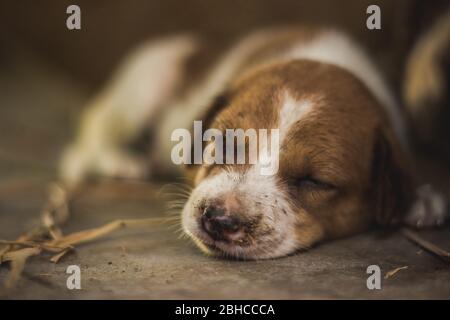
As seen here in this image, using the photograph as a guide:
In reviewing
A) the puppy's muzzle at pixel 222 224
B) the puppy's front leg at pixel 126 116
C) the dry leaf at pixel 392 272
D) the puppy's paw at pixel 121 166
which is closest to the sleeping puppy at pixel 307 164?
the puppy's muzzle at pixel 222 224

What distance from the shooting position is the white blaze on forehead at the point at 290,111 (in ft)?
11.2

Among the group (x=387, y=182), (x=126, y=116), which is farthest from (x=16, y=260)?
(x=126, y=116)

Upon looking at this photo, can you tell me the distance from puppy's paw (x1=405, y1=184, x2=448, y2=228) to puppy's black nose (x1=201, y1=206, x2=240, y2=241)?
141 centimetres

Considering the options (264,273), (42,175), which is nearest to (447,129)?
(264,273)

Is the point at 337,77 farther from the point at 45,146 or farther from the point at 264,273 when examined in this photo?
the point at 45,146

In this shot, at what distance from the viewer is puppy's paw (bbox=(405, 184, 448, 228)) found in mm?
3857

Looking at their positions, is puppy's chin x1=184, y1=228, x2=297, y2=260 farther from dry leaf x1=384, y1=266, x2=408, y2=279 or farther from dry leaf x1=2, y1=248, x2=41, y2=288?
dry leaf x1=2, y1=248, x2=41, y2=288

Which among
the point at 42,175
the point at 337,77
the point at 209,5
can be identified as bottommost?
the point at 42,175

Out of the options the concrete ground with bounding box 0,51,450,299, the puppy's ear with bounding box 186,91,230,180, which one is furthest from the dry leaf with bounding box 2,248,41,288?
the puppy's ear with bounding box 186,91,230,180

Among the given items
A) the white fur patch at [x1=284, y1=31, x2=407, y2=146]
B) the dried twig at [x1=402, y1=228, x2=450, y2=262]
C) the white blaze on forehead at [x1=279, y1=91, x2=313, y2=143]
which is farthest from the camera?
the white fur patch at [x1=284, y1=31, x2=407, y2=146]

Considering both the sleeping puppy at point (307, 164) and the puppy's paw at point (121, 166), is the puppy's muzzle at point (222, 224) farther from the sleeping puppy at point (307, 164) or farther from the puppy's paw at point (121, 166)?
the puppy's paw at point (121, 166)

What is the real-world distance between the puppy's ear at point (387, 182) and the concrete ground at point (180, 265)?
138 millimetres

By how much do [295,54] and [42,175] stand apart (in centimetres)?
279

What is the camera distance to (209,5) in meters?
7.28
